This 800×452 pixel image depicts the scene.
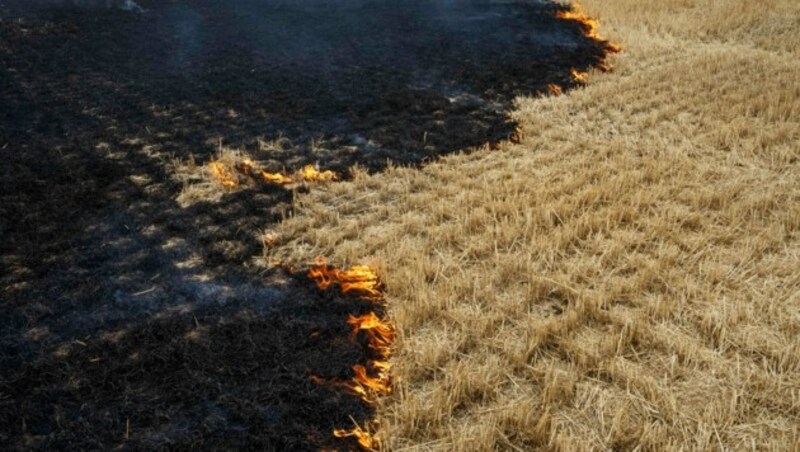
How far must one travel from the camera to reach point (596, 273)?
3619mm

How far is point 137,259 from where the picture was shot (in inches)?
147

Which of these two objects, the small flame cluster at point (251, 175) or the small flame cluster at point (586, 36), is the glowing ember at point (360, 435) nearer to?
the small flame cluster at point (251, 175)

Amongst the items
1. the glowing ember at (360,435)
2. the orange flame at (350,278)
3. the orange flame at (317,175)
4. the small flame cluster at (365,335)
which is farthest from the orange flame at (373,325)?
the orange flame at (317,175)

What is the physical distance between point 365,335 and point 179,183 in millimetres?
2613

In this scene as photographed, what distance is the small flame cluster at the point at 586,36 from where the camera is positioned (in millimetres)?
7934

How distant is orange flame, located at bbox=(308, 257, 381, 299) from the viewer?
350 cm

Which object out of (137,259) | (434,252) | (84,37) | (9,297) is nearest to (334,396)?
(434,252)

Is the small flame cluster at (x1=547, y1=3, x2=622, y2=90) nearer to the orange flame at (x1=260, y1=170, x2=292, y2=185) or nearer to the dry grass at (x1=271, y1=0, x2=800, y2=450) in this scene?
the dry grass at (x1=271, y1=0, x2=800, y2=450)

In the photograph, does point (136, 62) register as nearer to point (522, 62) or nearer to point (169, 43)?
point (169, 43)

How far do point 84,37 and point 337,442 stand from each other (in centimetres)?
839

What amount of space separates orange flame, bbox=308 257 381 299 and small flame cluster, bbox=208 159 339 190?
4.68 ft

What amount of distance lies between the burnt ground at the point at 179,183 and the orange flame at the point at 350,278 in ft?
0.39

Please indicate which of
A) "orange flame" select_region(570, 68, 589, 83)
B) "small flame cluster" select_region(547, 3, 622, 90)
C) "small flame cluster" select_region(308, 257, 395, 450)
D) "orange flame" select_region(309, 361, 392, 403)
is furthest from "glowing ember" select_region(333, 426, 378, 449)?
"orange flame" select_region(570, 68, 589, 83)

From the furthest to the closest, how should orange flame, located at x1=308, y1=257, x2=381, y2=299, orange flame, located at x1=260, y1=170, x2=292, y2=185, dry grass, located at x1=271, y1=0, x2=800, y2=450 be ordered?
orange flame, located at x1=260, y1=170, x2=292, y2=185, orange flame, located at x1=308, y1=257, x2=381, y2=299, dry grass, located at x1=271, y1=0, x2=800, y2=450
